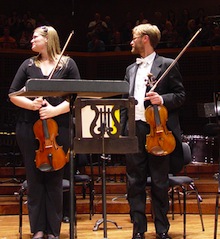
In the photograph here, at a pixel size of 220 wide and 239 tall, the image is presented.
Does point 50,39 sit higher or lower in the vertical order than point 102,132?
higher

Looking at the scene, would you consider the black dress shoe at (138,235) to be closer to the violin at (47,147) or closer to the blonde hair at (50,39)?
the violin at (47,147)

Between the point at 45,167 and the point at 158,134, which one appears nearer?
the point at 45,167

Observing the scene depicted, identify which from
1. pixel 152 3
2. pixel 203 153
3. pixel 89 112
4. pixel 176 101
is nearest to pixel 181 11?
pixel 152 3

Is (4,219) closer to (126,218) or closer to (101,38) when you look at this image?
(126,218)

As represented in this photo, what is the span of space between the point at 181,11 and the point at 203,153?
5.55 meters

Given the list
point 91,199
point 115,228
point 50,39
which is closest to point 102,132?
point 50,39

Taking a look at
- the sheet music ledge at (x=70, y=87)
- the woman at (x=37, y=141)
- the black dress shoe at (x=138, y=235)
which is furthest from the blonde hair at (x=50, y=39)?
the black dress shoe at (x=138, y=235)

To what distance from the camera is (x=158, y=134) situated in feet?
12.9

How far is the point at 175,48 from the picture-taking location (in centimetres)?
1035

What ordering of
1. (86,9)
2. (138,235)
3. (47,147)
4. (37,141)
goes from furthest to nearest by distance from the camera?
(86,9), (138,235), (37,141), (47,147)

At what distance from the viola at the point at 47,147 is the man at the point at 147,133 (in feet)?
2.05

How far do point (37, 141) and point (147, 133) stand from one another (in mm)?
846

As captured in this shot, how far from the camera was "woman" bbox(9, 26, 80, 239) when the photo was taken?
12.7 ft

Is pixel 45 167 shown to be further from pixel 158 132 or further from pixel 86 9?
pixel 86 9
